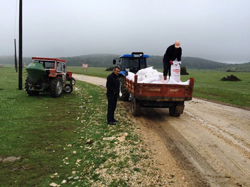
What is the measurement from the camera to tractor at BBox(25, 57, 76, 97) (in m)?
11.9

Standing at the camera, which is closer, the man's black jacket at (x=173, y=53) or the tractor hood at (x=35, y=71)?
the man's black jacket at (x=173, y=53)

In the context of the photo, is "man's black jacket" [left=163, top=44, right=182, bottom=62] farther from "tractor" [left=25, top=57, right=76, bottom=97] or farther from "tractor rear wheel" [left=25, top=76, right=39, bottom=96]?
"tractor rear wheel" [left=25, top=76, right=39, bottom=96]

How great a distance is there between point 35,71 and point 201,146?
9.77 m

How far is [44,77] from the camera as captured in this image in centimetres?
1265

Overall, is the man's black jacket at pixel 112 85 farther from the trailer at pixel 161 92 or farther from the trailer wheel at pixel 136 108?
the trailer wheel at pixel 136 108

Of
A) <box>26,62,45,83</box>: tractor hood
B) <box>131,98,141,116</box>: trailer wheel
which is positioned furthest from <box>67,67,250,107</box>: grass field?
<box>26,62,45,83</box>: tractor hood

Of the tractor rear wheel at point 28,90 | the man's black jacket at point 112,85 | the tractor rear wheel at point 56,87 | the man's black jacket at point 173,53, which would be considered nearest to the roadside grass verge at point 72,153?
the man's black jacket at point 112,85

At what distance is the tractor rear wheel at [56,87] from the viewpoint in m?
12.3

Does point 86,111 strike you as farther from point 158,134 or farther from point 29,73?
point 29,73

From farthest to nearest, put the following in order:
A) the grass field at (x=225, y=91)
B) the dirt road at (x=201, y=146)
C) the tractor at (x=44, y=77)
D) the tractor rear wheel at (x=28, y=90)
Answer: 1. the grass field at (x=225, y=91)
2. the tractor rear wheel at (x=28, y=90)
3. the tractor at (x=44, y=77)
4. the dirt road at (x=201, y=146)

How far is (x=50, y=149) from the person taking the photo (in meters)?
5.35

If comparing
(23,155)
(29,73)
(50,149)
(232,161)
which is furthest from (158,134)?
(29,73)

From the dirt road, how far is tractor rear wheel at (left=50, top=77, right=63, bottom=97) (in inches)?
235

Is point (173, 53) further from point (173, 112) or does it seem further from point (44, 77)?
point (44, 77)
